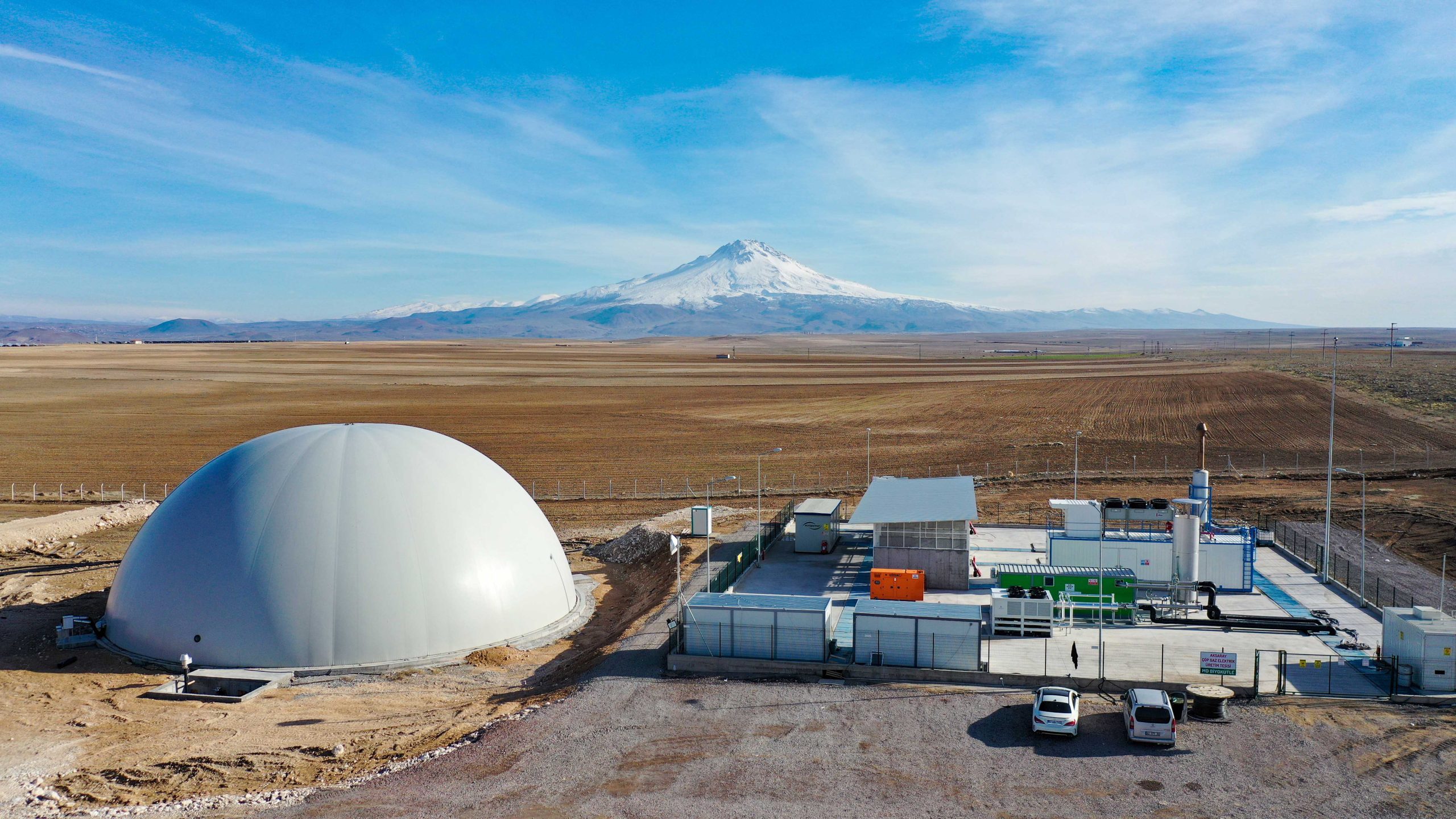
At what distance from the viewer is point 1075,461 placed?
2426 inches

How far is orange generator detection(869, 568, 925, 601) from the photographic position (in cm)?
3550

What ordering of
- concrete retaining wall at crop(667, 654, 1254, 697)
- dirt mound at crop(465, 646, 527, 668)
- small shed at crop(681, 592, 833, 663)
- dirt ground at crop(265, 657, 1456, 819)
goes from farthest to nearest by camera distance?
dirt mound at crop(465, 646, 527, 668)
small shed at crop(681, 592, 833, 663)
concrete retaining wall at crop(667, 654, 1254, 697)
dirt ground at crop(265, 657, 1456, 819)

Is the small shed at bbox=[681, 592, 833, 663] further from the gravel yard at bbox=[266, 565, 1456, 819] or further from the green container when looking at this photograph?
the green container

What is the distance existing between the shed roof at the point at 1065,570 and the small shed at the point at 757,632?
11184 millimetres

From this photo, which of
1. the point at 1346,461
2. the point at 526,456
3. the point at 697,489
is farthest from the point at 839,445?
the point at 1346,461

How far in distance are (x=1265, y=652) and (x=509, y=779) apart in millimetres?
24726

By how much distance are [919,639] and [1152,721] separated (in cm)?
737

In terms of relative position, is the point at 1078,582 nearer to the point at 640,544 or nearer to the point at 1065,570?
the point at 1065,570

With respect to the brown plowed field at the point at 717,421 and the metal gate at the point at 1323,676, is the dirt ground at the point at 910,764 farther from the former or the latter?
the brown plowed field at the point at 717,421

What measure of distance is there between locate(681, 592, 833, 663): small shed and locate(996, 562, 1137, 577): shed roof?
11.2 metres

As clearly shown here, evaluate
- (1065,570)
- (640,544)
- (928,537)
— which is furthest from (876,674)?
(640,544)

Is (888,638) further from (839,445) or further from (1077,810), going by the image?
(839,445)

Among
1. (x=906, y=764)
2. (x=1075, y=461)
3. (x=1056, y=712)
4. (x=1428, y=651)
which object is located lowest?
(x=906, y=764)

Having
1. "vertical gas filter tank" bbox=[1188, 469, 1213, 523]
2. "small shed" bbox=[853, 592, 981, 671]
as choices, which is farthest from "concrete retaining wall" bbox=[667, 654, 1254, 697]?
"vertical gas filter tank" bbox=[1188, 469, 1213, 523]
